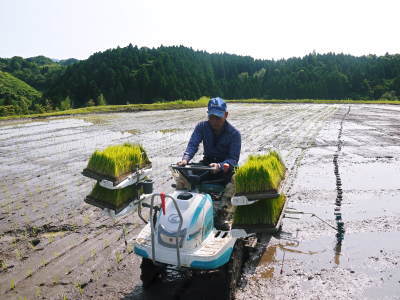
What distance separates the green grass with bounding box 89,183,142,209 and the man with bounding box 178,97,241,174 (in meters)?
0.73

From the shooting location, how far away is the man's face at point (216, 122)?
469cm

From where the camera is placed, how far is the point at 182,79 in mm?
106250

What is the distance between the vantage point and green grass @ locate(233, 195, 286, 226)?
3.89 metres

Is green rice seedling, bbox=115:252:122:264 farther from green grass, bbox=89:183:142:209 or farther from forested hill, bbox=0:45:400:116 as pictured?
forested hill, bbox=0:45:400:116

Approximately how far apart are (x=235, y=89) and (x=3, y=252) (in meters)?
111

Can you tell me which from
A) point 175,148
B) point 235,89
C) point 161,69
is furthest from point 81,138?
point 235,89

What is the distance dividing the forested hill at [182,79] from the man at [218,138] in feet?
274

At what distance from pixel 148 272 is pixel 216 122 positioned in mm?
1914

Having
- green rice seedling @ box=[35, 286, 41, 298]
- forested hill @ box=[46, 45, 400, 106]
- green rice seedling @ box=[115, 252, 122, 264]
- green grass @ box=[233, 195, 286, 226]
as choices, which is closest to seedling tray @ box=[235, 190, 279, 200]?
green grass @ box=[233, 195, 286, 226]

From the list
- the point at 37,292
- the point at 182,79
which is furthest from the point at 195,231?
the point at 182,79

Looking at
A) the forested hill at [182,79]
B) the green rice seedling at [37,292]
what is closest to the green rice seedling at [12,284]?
the green rice seedling at [37,292]

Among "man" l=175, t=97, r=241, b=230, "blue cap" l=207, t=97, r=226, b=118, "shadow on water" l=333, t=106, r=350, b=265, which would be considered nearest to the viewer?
"man" l=175, t=97, r=241, b=230

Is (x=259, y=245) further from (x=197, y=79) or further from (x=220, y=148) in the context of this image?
(x=197, y=79)

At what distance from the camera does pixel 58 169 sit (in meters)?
10.5
